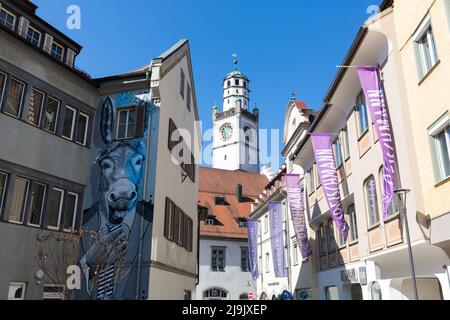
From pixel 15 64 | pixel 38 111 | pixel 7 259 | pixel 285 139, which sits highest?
pixel 285 139

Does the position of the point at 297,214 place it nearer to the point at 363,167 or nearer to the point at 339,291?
the point at 339,291

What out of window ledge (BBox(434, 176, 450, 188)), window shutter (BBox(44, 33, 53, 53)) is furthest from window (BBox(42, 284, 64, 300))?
window ledge (BBox(434, 176, 450, 188))

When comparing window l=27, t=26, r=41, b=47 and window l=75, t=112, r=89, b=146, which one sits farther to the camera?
window l=75, t=112, r=89, b=146

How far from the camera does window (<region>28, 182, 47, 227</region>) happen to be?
1386cm

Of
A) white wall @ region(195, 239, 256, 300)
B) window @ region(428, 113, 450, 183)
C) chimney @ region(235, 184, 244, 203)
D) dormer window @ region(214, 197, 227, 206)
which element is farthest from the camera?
chimney @ region(235, 184, 244, 203)

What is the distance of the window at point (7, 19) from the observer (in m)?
15.0

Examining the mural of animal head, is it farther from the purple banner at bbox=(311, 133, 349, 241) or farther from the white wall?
the white wall

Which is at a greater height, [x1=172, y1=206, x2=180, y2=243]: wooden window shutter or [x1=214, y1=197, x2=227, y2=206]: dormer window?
[x1=214, y1=197, x2=227, y2=206]: dormer window

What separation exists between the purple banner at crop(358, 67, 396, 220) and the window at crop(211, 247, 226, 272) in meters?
31.8

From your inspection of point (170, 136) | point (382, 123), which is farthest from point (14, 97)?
point (382, 123)

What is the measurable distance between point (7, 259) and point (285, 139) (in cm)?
2429

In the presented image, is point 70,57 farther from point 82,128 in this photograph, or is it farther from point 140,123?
point 140,123

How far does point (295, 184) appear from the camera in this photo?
25.8 meters
